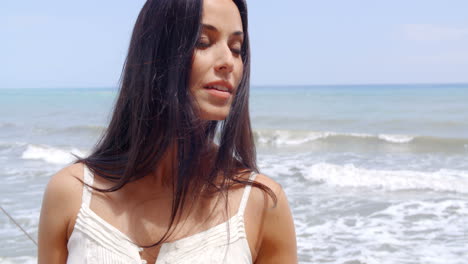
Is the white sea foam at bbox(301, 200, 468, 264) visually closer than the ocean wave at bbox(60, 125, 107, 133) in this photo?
Yes

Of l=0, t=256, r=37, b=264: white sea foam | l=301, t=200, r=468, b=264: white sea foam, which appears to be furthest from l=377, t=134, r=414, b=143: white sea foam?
l=0, t=256, r=37, b=264: white sea foam

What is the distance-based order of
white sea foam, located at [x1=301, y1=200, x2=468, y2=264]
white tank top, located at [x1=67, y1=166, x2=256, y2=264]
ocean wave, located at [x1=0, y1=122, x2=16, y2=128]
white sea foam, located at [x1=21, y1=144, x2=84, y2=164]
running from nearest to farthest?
1. white tank top, located at [x1=67, y1=166, x2=256, y2=264]
2. white sea foam, located at [x1=301, y1=200, x2=468, y2=264]
3. white sea foam, located at [x1=21, y1=144, x2=84, y2=164]
4. ocean wave, located at [x1=0, y1=122, x2=16, y2=128]

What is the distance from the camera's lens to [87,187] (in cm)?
136

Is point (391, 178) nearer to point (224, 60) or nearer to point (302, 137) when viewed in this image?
point (302, 137)

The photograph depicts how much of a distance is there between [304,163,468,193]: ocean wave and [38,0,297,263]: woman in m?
7.87

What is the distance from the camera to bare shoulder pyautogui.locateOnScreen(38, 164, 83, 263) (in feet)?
4.33

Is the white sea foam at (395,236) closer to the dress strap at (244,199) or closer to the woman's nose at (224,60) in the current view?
the dress strap at (244,199)

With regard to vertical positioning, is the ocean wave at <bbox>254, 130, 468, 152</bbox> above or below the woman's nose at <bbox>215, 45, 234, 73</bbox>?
below

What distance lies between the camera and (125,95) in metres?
1.43

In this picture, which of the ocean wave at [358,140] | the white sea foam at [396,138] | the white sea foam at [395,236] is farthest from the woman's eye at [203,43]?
the white sea foam at [396,138]

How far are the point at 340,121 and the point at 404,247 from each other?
16.7 metres

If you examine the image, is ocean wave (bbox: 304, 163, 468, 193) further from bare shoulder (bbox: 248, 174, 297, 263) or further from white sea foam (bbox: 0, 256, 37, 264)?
bare shoulder (bbox: 248, 174, 297, 263)

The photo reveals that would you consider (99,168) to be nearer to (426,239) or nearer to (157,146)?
(157,146)

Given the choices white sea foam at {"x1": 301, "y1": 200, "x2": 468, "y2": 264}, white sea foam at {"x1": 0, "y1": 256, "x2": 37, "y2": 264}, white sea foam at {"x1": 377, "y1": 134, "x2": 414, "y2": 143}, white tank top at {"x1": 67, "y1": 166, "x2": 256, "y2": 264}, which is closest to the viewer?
white tank top at {"x1": 67, "y1": 166, "x2": 256, "y2": 264}
